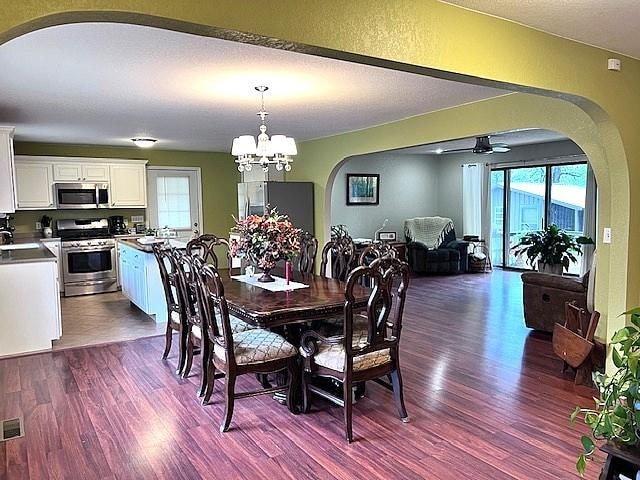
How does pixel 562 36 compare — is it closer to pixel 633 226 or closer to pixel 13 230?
pixel 633 226

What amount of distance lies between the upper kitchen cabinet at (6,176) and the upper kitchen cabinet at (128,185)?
3152 mm

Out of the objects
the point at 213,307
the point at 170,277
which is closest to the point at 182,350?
the point at 170,277

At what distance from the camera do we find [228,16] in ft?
6.12

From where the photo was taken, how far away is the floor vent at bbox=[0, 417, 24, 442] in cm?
307

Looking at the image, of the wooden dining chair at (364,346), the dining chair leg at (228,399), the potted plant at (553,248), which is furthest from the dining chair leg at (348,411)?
the potted plant at (553,248)

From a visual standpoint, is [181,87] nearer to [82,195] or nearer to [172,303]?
[172,303]

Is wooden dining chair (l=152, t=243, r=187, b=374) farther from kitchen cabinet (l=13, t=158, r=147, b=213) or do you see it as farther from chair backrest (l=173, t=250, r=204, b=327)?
kitchen cabinet (l=13, t=158, r=147, b=213)

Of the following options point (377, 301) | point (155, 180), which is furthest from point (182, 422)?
point (155, 180)

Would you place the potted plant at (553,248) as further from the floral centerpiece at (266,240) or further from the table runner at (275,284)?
the floral centerpiece at (266,240)

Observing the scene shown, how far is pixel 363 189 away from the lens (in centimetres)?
1025

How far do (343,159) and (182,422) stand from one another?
4.69 metres

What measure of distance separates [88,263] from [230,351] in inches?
215

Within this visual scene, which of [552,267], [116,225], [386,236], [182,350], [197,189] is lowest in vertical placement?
[182,350]

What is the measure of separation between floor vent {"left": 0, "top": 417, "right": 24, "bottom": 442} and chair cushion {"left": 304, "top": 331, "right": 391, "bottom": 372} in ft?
6.44
